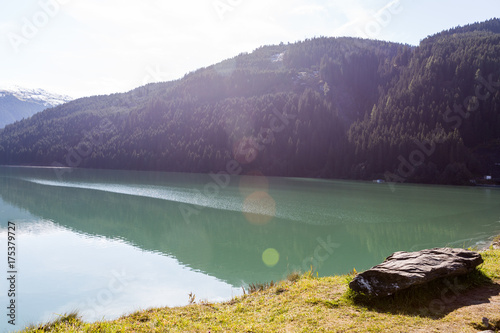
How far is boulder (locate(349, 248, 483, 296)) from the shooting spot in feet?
28.6

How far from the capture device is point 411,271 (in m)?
9.00

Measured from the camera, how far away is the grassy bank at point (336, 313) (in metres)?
7.49

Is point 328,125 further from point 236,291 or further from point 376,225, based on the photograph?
point 236,291

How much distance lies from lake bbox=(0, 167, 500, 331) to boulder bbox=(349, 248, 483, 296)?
852 cm

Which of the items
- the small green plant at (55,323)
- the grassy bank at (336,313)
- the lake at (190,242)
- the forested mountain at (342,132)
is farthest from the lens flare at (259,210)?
the forested mountain at (342,132)

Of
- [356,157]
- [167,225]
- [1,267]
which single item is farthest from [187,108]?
[1,267]

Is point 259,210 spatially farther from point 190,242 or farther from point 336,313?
point 336,313

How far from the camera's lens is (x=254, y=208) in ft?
142

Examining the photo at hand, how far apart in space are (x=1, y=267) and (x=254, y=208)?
2837cm

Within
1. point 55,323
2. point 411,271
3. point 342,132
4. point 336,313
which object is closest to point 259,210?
point 411,271

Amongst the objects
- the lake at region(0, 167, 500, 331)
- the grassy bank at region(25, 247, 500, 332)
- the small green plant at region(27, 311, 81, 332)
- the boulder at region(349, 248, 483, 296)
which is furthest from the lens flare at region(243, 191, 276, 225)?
the small green plant at region(27, 311, 81, 332)

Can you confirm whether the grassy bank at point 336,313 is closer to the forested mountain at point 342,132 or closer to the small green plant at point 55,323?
the small green plant at point 55,323

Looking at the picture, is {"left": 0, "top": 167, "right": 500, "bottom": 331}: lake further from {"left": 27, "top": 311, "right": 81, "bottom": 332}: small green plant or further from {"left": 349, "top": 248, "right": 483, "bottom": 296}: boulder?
{"left": 349, "top": 248, "right": 483, "bottom": 296}: boulder

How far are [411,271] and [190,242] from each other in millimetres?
21158
